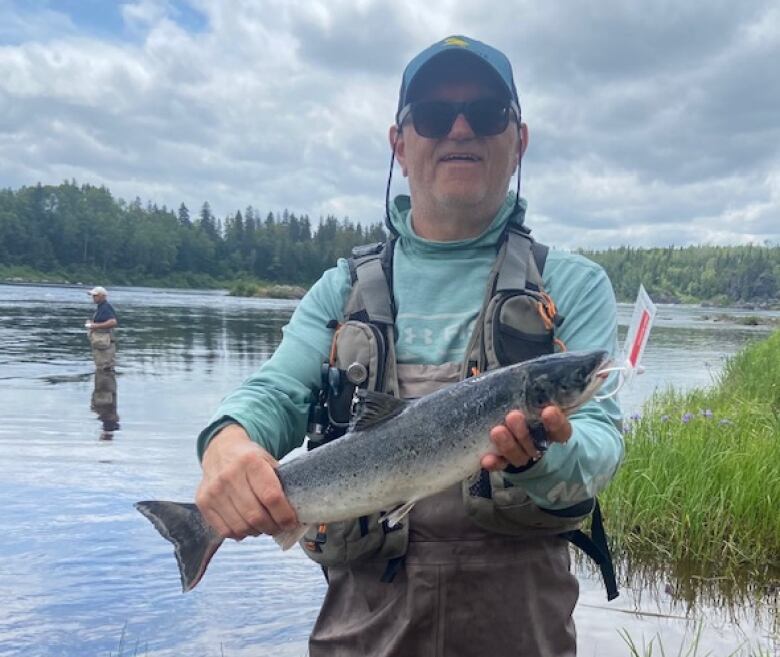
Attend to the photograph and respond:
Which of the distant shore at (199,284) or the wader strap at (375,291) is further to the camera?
the distant shore at (199,284)

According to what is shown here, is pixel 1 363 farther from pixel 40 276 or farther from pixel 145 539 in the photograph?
pixel 40 276

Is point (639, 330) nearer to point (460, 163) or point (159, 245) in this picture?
point (460, 163)

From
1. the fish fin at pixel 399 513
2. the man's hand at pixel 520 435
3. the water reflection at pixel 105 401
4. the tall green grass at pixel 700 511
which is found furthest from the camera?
the water reflection at pixel 105 401

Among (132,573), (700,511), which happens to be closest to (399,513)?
(700,511)

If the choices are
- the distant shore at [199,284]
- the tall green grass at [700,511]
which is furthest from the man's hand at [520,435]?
the distant shore at [199,284]

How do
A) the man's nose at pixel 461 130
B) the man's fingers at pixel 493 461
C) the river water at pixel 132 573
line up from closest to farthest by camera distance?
the man's fingers at pixel 493 461 → the man's nose at pixel 461 130 → the river water at pixel 132 573

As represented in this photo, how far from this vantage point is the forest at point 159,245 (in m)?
130

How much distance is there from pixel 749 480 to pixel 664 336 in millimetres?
47778

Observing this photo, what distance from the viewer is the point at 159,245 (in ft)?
474

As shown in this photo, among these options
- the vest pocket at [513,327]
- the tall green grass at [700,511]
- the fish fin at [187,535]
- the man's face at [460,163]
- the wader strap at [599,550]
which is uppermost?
the man's face at [460,163]

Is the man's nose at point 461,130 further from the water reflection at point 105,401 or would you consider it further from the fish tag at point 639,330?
the water reflection at point 105,401

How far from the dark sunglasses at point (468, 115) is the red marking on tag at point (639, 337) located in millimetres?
1064

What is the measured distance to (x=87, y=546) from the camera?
8438 mm

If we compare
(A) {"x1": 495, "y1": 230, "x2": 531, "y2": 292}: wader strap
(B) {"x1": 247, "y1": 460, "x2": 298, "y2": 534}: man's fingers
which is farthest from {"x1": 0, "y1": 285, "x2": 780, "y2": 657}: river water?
(B) {"x1": 247, "y1": 460, "x2": 298, "y2": 534}: man's fingers
